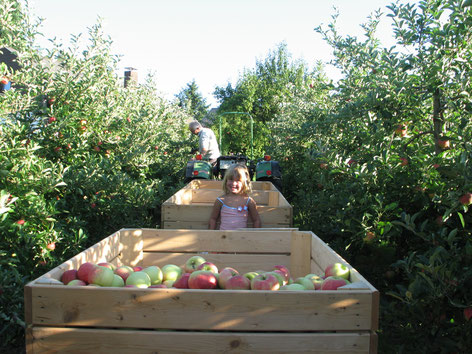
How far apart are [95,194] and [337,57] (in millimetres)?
2882

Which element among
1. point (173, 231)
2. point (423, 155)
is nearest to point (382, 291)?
point (423, 155)

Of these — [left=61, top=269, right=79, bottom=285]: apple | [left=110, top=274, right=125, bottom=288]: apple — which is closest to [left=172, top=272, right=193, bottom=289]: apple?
[left=110, top=274, right=125, bottom=288]: apple

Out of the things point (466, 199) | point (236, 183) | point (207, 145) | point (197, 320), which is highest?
point (207, 145)

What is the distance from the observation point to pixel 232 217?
13.8 ft

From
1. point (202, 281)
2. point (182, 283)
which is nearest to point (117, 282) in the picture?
point (182, 283)

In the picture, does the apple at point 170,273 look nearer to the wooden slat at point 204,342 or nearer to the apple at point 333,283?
the wooden slat at point 204,342

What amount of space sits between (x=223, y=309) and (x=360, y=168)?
1.95 meters

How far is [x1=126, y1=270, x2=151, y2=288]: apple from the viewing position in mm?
2213

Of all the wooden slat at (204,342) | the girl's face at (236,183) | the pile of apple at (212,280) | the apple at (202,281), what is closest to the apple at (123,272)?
the pile of apple at (212,280)

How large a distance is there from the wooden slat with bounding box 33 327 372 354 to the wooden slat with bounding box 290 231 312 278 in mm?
1238

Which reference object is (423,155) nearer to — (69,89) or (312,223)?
(312,223)

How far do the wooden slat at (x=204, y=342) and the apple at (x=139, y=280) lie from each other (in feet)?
1.17

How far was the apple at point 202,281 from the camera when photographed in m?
2.15

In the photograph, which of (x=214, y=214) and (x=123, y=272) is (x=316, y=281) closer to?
(x=123, y=272)
